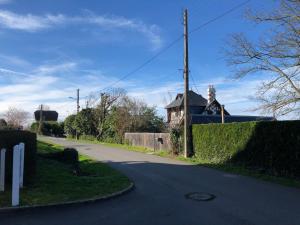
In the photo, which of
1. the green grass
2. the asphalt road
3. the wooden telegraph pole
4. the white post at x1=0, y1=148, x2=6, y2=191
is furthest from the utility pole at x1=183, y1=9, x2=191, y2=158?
the white post at x1=0, y1=148, x2=6, y2=191

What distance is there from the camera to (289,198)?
11.6 metres

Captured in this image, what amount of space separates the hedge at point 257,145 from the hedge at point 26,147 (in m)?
10.3

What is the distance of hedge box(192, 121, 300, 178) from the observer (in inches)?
657

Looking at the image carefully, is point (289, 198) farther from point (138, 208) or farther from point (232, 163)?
point (232, 163)

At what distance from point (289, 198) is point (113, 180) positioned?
5.94 meters

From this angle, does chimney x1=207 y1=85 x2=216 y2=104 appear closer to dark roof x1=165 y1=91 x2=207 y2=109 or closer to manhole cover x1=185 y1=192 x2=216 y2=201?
dark roof x1=165 y1=91 x2=207 y2=109

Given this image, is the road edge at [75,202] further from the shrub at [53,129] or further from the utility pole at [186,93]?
the shrub at [53,129]

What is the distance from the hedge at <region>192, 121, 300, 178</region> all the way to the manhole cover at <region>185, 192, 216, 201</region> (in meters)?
5.88

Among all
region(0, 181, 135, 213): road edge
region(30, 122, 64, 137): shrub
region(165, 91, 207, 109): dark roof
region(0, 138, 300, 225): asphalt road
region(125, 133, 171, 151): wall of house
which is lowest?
region(0, 138, 300, 225): asphalt road

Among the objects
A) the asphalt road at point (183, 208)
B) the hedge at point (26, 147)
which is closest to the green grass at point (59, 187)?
the hedge at point (26, 147)

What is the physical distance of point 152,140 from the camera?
1396 inches

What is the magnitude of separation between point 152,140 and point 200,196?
23705mm

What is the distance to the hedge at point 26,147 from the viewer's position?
11539 mm

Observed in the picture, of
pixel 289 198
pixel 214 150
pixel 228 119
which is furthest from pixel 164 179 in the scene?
pixel 228 119
